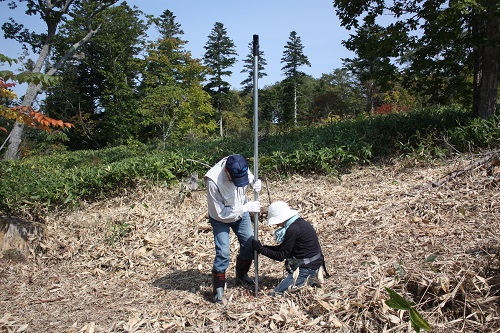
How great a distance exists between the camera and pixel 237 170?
350 cm

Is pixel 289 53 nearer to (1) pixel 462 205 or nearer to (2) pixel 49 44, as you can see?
(2) pixel 49 44

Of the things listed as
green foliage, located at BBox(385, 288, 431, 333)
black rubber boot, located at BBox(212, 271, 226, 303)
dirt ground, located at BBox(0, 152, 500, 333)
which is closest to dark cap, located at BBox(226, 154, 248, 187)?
black rubber boot, located at BBox(212, 271, 226, 303)

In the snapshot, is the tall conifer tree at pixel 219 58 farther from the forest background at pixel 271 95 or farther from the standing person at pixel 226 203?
the standing person at pixel 226 203

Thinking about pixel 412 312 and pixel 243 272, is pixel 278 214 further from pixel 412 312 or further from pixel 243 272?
pixel 412 312

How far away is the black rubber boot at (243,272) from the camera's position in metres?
4.05

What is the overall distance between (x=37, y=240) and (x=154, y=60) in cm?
2455

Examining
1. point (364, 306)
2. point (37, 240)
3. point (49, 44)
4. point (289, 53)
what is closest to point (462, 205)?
point (364, 306)

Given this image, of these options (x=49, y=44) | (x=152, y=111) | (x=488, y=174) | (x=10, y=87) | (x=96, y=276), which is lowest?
(x=96, y=276)

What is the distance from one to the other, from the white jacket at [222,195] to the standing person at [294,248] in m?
0.34

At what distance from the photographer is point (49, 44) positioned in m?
16.8

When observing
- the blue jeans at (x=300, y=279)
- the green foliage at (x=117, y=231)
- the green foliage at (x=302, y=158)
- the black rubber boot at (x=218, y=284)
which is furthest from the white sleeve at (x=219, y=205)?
the green foliage at (x=302, y=158)

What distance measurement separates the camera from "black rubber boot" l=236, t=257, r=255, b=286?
405 centimetres

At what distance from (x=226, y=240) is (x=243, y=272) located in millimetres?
489

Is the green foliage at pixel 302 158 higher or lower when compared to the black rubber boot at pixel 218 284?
higher
